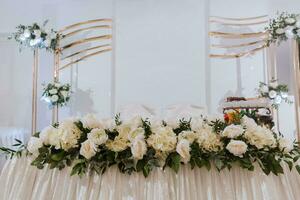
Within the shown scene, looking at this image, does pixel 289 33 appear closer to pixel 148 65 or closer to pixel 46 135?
pixel 148 65

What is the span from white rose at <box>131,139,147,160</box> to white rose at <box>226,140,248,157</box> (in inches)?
12.3

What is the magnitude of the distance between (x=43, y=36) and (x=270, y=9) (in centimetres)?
380

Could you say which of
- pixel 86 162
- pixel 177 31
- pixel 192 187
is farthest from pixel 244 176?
pixel 177 31

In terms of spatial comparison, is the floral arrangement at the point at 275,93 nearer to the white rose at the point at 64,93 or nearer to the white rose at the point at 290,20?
the white rose at the point at 290,20

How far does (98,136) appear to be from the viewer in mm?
1109

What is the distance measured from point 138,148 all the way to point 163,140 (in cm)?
10

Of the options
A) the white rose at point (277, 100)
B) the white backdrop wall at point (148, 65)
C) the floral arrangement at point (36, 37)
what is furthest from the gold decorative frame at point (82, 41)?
the white rose at point (277, 100)

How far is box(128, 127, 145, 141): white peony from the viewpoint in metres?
1.11

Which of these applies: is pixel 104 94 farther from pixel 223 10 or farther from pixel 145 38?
→ pixel 223 10

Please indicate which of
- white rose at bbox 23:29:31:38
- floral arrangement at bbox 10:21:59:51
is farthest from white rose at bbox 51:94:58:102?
white rose at bbox 23:29:31:38

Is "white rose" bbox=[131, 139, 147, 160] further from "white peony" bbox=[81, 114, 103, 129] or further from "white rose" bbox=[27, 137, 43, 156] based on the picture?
"white rose" bbox=[27, 137, 43, 156]

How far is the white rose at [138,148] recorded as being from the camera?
1066 millimetres

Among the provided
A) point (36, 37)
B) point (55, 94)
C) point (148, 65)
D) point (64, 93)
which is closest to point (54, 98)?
point (55, 94)

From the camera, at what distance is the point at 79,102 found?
5285mm
